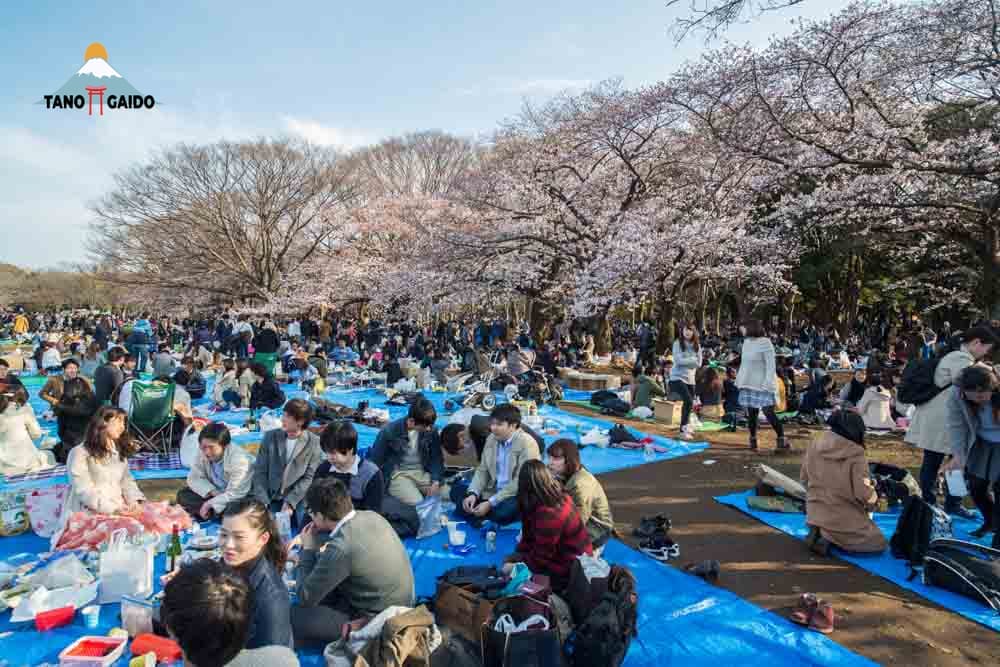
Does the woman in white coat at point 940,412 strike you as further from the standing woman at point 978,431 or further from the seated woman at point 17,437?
the seated woman at point 17,437

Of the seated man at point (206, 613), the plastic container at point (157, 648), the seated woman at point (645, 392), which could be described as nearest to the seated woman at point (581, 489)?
the plastic container at point (157, 648)

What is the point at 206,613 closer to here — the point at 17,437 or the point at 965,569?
the point at 965,569

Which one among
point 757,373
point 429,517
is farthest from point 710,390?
point 429,517

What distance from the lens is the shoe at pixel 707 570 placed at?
3883 mm

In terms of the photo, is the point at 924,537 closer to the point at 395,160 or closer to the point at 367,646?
the point at 367,646

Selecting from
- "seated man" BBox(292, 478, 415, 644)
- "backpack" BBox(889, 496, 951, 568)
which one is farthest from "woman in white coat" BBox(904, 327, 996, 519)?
"seated man" BBox(292, 478, 415, 644)

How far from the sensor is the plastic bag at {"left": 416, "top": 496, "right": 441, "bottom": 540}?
4594 mm

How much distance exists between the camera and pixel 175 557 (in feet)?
12.5

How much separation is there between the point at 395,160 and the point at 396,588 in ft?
78.0

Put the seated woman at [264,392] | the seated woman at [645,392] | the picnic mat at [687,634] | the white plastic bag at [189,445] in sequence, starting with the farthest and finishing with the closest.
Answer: the seated woman at [645,392] → the seated woman at [264,392] → the white plastic bag at [189,445] → the picnic mat at [687,634]

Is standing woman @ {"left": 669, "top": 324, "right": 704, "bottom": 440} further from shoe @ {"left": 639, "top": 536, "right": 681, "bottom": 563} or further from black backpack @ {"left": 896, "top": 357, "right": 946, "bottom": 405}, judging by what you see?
shoe @ {"left": 639, "top": 536, "right": 681, "bottom": 563}

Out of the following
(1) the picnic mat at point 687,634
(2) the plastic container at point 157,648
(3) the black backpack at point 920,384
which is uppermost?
(3) the black backpack at point 920,384

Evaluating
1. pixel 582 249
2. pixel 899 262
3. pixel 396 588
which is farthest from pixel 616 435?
pixel 899 262

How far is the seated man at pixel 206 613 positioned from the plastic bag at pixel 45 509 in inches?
145
